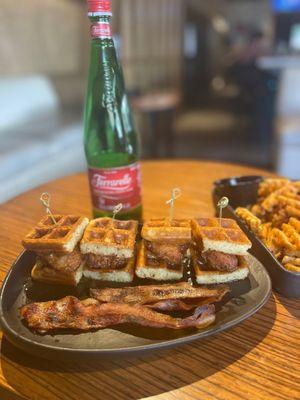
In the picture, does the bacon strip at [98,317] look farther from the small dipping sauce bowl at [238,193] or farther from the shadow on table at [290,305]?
the small dipping sauce bowl at [238,193]

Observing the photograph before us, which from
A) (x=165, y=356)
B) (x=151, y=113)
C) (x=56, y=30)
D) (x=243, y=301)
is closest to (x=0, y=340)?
(x=165, y=356)

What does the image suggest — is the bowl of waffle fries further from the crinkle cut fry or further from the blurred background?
the blurred background

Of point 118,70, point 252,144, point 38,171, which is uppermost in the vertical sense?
point 118,70

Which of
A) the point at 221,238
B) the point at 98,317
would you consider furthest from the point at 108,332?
the point at 221,238

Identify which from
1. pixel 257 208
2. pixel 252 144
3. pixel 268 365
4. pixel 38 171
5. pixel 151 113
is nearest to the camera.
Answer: pixel 268 365

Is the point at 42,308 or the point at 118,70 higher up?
the point at 118,70

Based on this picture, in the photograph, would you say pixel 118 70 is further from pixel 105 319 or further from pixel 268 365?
pixel 268 365

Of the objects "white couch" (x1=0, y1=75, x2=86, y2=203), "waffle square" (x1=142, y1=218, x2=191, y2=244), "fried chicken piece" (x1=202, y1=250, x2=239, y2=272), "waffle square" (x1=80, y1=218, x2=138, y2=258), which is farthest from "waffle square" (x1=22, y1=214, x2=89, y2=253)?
"white couch" (x1=0, y1=75, x2=86, y2=203)

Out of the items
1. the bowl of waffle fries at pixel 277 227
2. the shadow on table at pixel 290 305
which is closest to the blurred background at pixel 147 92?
the bowl of waffle fries at pixel 277 227

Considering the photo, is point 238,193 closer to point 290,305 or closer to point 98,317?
point 290,305
